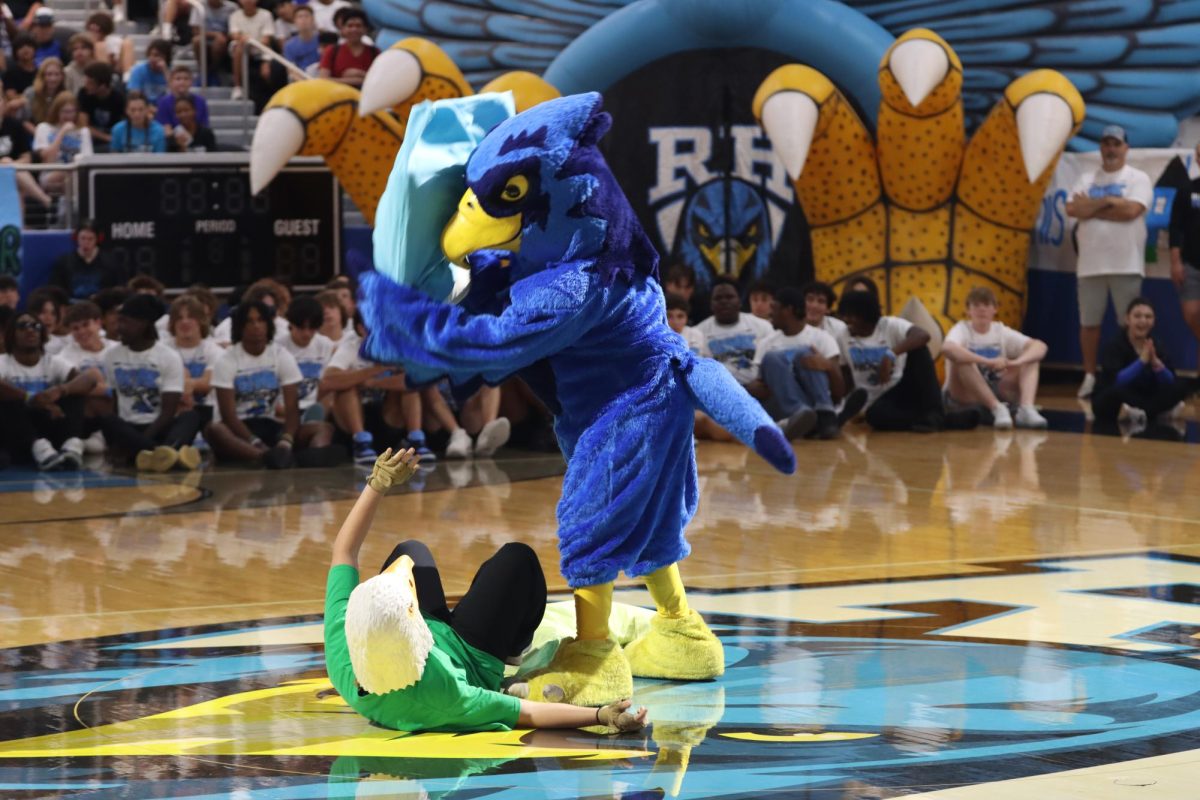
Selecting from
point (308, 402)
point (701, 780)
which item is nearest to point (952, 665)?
point (701, 780)

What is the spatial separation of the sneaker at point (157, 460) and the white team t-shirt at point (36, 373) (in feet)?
2.11

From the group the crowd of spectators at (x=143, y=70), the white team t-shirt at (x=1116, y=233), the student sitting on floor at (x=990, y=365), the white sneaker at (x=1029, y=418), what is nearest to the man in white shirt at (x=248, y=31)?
the crowd of spectators at (x=143, y=70)

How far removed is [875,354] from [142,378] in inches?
162

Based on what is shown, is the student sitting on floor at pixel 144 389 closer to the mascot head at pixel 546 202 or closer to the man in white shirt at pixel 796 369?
the man in white shirt at pixel 796 369

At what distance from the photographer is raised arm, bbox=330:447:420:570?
4.39 metres

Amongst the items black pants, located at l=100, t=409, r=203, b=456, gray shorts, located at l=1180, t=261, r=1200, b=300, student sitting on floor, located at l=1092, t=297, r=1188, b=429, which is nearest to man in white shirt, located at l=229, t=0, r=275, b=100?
black pants, located at l=100, t=409, r=203, b=456

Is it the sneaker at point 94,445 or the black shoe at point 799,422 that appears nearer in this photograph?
the black shoe at point 799,422

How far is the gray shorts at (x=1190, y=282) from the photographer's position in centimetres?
1192

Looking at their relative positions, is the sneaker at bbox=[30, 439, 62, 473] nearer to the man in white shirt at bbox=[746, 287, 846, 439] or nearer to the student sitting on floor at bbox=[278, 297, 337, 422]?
the student sitting on floor at bbox=[278, 297, 337, 422]

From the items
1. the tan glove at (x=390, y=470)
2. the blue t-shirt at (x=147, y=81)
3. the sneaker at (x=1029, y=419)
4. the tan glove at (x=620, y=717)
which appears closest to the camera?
the tan glove at (x=620, y=717)

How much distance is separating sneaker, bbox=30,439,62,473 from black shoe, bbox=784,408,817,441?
3.70 m

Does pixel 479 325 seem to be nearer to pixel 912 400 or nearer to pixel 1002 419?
pixel 912 400

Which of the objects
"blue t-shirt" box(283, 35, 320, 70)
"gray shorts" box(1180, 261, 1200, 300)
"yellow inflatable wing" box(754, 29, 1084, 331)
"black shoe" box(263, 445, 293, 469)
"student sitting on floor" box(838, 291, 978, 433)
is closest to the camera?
"black shoe" box(263, 445, 293, 469)

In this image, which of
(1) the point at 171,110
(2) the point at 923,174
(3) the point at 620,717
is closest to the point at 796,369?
(2) the point at 923,174
